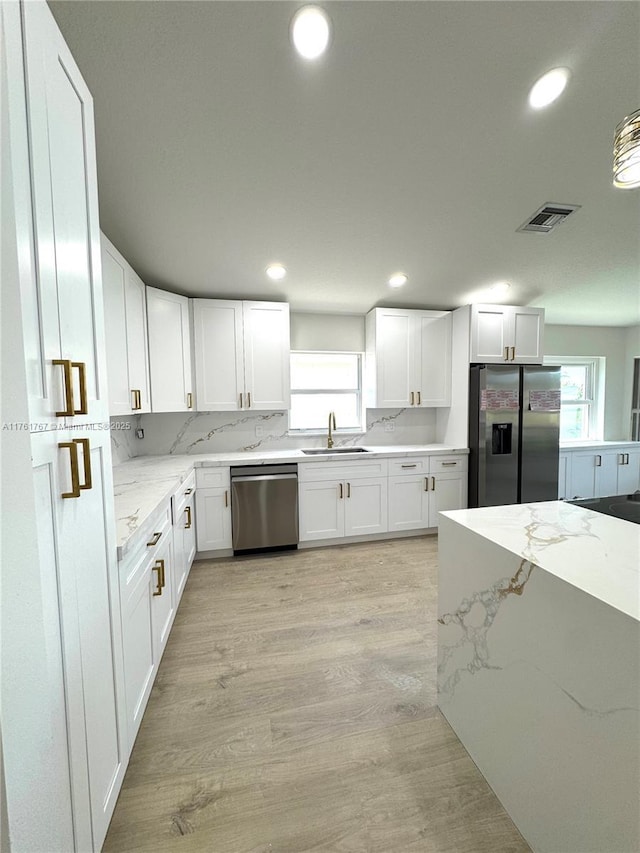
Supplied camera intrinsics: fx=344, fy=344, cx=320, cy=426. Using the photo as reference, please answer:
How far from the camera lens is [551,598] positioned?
0.99 m

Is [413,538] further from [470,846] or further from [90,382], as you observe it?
[90,382]

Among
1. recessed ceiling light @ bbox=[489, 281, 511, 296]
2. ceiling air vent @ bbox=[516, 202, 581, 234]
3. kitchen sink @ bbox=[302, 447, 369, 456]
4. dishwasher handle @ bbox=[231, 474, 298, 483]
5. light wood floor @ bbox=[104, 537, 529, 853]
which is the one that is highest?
ceiling air vent @ bbox=[516, 202, 581, 234]

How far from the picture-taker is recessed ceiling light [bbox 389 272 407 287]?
10.5 ft

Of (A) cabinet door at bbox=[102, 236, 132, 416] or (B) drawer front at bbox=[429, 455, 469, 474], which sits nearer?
(A) cabinet door at bbox=[102, 236, 132, 416]

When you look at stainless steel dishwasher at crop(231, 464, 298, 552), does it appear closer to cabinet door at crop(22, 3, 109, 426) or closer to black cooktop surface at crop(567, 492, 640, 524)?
cabinet door at crop(22, 3, 109, 426)

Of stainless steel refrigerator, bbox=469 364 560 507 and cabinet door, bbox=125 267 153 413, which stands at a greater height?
cabinet door, bbox=125 267 153 413

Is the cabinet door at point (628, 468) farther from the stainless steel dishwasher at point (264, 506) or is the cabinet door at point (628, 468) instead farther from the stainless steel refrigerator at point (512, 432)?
the stainless steel dishwasher at point (264, 506)

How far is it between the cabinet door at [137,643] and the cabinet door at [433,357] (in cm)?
314

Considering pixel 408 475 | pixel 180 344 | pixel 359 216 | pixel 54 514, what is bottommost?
pixel 408 475

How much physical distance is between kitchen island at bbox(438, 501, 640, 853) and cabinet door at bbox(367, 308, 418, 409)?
7.80 feet

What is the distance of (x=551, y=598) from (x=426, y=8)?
2.33 metres

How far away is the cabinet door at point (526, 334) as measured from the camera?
3715 mm

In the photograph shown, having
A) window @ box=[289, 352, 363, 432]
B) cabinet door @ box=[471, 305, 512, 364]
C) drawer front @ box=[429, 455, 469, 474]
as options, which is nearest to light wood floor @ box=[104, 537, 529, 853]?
drawer front @ box=[429, 455, 469, 474]

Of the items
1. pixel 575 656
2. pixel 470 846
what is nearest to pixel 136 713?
pixel 470 846
